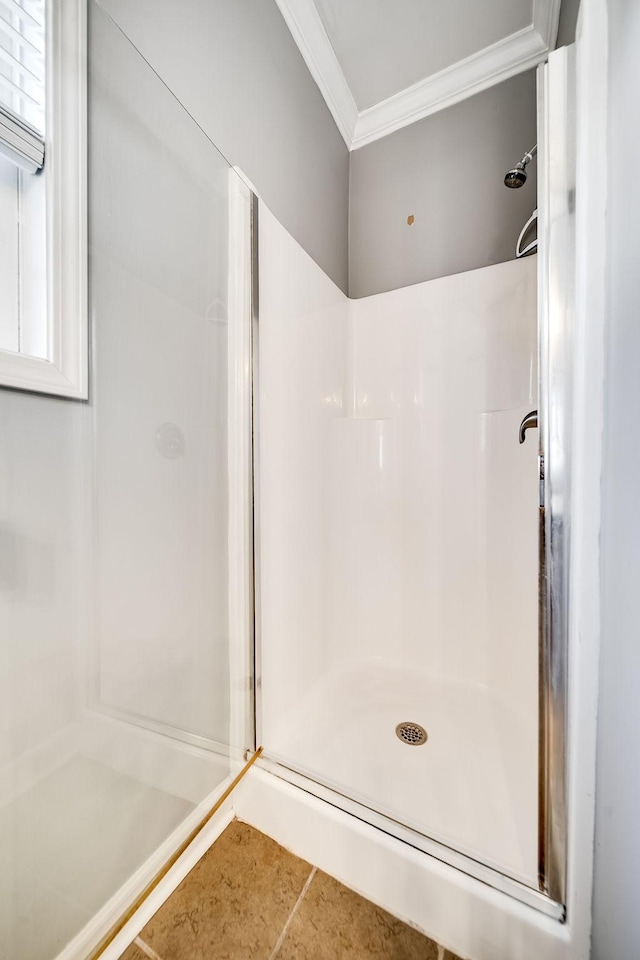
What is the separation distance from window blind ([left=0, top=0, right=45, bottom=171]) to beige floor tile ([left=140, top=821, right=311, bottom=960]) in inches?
52.9

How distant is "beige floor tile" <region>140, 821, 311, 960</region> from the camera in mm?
667

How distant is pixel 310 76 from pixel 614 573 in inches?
70.3

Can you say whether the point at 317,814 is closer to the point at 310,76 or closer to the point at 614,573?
the point at 614,573

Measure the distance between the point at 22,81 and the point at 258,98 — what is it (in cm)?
75

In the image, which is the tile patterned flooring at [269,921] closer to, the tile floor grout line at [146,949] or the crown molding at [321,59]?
the tile floor grout line at [146,949]

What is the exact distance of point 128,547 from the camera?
69 centimetres

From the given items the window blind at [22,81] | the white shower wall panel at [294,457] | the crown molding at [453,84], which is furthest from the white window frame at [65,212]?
the crown molding at [453,84]

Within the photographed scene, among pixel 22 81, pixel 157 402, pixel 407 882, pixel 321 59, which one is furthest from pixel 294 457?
pixel 321 59

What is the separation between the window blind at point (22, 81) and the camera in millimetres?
516

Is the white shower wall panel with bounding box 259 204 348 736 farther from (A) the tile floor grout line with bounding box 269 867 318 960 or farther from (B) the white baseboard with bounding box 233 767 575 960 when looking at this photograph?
(A) the tile floor grout line with bounding box 269 867 318 960

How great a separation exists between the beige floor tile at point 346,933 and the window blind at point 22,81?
1.40 meters

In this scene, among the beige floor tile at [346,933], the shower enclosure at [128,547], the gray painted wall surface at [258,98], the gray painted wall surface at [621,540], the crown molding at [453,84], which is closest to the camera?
the gray painted wall surface at [621,540]

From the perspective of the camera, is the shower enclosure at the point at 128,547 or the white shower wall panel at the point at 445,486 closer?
the shower enclosure at the point at 128,547

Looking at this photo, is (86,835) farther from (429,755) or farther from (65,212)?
(65,212)
